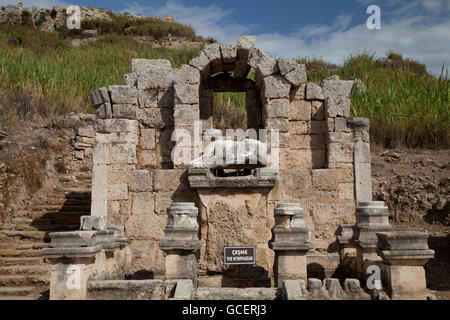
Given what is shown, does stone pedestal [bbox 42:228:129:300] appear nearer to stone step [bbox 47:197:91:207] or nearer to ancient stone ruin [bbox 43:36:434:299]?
ancient stone ruin [bbox 43:36:434:299]

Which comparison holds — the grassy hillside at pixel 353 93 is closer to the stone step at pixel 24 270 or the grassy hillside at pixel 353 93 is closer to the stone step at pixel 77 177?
the stone step at pixel 77 177

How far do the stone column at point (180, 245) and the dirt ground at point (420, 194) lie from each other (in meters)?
4.86

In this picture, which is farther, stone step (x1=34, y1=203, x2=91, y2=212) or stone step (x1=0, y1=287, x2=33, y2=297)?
stone step (x1=34, y1=203, x2=91, y2=212)

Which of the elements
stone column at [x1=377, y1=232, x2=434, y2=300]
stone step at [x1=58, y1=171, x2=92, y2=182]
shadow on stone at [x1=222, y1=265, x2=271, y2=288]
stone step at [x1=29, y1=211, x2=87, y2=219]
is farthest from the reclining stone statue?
stone step at [x1=58, y1=171, x2=92, y2=182]

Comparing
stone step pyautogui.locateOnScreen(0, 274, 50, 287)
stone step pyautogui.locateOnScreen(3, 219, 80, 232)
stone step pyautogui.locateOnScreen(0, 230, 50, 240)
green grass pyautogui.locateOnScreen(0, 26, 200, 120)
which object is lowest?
stone step pyautogui.locateOnScreen(0, 274, 50, 287)

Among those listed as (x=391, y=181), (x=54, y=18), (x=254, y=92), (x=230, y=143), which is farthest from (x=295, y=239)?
(x=54, y=18)

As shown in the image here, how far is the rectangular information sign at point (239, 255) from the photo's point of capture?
5491 millimetres

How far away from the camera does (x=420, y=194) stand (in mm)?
9477

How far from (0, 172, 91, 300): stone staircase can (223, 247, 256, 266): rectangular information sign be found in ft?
8.54

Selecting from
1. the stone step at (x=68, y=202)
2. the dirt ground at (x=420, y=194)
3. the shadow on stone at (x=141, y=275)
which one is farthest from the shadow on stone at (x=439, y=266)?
the stone step at (x=68, y=202)

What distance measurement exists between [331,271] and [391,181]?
14.0 ft

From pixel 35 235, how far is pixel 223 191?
14.5 feet

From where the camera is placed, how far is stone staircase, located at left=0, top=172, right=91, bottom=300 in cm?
686

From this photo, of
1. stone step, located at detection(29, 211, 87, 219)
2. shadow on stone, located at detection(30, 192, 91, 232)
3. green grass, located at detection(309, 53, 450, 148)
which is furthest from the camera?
green grass, located at detection(309, 53, 450, 148)
